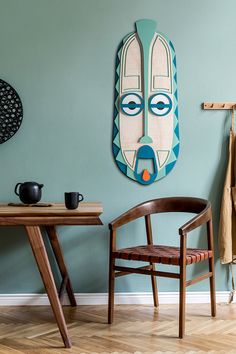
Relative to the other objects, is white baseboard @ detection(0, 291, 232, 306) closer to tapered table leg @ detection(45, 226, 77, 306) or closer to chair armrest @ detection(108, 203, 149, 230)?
tapered table leg @ detection(45, 226, 77, 306)

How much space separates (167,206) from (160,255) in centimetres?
52

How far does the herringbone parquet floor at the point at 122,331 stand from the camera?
243 cm

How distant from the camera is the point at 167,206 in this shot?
3.11m

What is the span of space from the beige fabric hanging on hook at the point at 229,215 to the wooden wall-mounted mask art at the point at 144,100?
397 millimetres

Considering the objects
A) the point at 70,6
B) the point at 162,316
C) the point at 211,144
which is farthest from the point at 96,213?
the point at 70,6

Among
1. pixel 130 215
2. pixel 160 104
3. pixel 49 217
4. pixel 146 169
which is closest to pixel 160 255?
pixel 130 215

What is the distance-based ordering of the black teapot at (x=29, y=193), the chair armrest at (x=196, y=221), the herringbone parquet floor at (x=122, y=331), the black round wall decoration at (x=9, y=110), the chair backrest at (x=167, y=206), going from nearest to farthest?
1. the herringbone parquet floor at (x=122, y=331)
2. the chair armrest at (x=196, y=221)
3. the black teapot at (x=29, y=193)
4. the chair backrest at (x=167, y=206)
5. the black round wall decoration at (x=9, y=110)

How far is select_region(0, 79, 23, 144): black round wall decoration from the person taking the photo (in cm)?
313

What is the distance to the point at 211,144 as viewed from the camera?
10.7ft

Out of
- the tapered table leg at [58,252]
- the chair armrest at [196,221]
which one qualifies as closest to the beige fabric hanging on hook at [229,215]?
the chair armrest at [196,221]

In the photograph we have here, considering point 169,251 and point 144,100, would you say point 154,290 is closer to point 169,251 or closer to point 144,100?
point 169,251

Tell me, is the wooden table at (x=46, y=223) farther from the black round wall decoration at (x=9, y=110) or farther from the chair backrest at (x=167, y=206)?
the black round wall decoration at (x=9, y=110)

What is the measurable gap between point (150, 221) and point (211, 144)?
635 mm

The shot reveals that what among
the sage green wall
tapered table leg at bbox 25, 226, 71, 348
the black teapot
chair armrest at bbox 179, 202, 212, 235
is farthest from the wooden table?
the sage green wall
